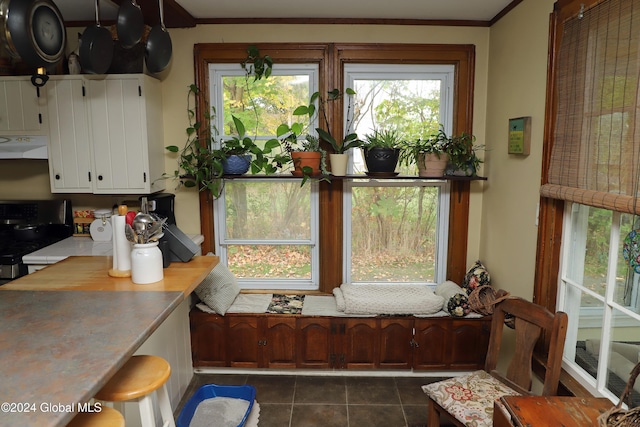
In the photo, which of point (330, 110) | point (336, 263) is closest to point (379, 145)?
point (330, 110)

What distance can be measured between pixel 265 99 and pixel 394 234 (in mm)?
Answer: 1483

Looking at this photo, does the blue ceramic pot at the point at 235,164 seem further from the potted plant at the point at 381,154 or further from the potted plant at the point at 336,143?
the potted plant at the point at 381,154

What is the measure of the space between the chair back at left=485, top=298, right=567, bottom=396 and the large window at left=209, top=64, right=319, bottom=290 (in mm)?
1570

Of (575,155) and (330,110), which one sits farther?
(330,110)

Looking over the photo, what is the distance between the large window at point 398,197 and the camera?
136 inches

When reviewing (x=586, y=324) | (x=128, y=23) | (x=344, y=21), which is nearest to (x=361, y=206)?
(x=344, y=21)

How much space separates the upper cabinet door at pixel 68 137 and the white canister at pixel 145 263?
1.65 m

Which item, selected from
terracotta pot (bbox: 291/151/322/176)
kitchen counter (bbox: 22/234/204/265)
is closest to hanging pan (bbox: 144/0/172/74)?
terracotta pot (bbox: 291/151/322/176)

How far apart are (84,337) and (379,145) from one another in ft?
7.73

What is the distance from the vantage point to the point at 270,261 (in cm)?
367

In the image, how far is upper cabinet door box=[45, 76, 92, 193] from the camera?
3158mm

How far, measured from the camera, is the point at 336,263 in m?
3.59

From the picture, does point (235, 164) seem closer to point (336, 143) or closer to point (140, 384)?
point (336, 143)

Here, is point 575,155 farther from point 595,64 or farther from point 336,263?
point 336,263
